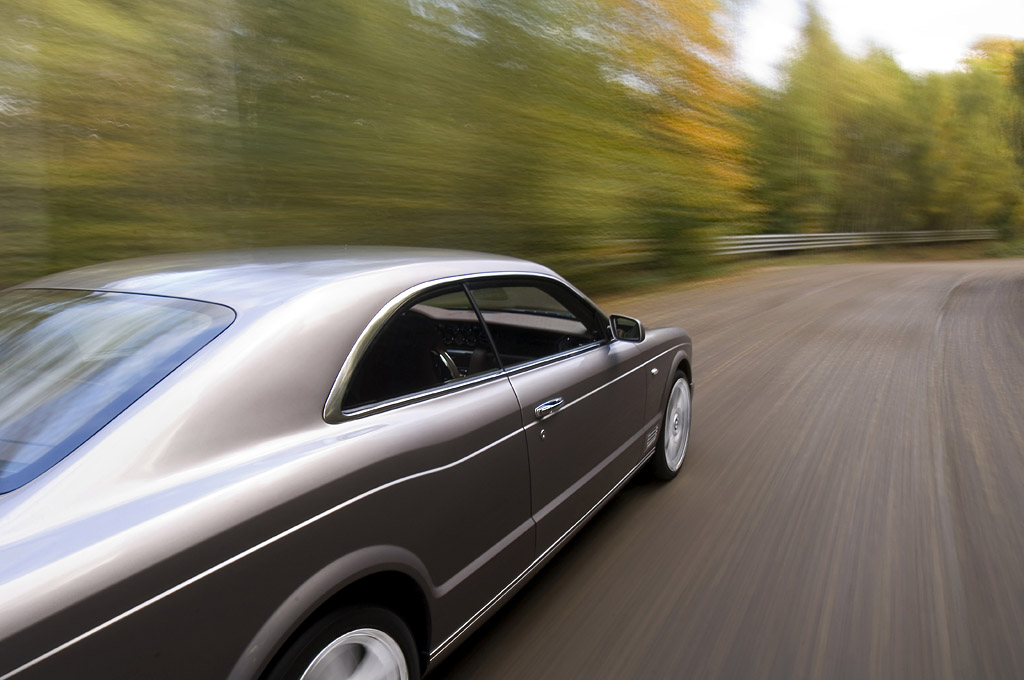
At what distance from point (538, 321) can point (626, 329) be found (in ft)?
1.45

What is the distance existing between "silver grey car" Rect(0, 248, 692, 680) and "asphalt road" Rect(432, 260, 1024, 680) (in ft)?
0.99

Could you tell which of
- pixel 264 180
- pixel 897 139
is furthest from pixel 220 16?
pixel 897 139

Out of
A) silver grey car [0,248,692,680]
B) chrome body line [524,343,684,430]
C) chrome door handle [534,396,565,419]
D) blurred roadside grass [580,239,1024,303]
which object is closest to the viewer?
silver grey car [0,248,692,680]

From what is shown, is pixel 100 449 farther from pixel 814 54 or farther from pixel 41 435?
pixel 814 54

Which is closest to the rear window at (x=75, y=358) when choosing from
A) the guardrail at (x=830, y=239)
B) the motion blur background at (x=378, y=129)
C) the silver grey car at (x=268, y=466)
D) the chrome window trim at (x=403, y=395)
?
the silver grey car at (x=268, y=466)

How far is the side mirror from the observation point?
136 inches

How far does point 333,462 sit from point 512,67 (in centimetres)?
1034

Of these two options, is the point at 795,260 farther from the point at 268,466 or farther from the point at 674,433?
the point at 268,466

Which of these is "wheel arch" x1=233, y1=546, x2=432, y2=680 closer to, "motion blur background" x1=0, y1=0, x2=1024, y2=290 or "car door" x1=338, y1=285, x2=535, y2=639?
"car door" x1=338, y1=285, x2=535, y2=639

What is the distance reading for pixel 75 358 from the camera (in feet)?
5.98

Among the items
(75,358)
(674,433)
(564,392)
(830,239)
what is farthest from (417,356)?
(830,239)

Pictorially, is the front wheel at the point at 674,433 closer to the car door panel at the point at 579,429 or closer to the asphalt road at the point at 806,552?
the asphalt road at the point at 806,552

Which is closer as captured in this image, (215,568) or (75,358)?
(215,568)

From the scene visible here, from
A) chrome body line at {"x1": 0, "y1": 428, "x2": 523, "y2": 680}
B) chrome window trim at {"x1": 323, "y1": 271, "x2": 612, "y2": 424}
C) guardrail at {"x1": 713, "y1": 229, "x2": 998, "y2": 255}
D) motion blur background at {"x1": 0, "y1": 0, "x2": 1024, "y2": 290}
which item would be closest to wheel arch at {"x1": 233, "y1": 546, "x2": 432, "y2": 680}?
chrome body line at {"x1": 0, "y1": 428, "x2": 523, "y2": 680}
